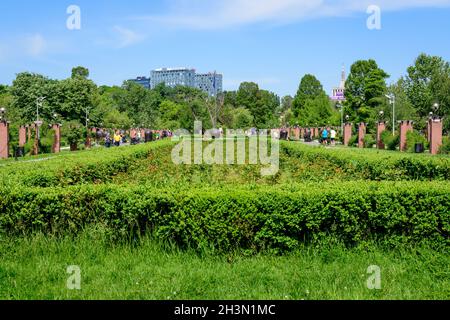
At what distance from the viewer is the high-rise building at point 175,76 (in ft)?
543

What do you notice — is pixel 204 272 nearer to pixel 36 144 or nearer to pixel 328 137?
pixel 36 144

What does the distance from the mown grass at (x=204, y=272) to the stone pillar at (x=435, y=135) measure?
2179 cm

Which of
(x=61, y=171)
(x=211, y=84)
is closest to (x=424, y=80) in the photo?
(x=211, y=84)

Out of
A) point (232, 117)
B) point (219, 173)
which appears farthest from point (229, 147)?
point (232, 117)

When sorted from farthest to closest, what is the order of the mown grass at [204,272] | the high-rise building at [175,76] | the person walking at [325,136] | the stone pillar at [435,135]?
the high-rise building at [175,76]
the person walking at [325,136]
the stone pillar at [435,135]
the mown grass at [204,272]

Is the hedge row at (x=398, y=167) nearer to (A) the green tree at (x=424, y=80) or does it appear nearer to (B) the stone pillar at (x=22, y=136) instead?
(B) the stone pillar at (x=22, y=136)

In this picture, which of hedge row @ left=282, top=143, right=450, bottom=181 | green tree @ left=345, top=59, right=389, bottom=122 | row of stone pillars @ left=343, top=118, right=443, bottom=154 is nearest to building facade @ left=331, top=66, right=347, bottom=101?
green tree @ left=345, top=59, right=389, bottom=122

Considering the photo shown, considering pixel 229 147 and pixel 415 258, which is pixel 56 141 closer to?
pixel 229 147

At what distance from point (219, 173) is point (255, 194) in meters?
7.12

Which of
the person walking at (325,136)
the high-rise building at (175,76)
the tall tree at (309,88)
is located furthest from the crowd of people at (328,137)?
the high-rise building at (175,76)

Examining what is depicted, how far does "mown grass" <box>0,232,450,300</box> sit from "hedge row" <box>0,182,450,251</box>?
16 cm

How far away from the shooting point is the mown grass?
430 cm

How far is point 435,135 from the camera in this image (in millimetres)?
25359
